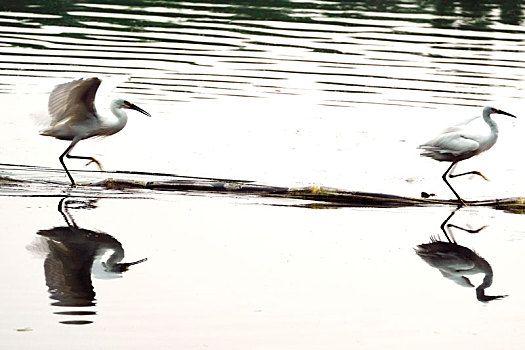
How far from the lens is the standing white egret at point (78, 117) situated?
12744 millimetres

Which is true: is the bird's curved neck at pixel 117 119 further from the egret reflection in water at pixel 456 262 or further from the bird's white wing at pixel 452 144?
the egret reflection in water at pixel 456 262

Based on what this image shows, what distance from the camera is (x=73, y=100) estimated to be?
12.8 metres

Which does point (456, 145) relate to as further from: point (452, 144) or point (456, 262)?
point (456, 262)

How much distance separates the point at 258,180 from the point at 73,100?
2278 mm

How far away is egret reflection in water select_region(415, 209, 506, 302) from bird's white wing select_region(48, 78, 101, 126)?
3.84m

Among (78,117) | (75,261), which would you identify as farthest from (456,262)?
(78,117)

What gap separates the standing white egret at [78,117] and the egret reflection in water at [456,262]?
401 cm

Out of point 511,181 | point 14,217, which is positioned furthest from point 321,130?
point 14,217

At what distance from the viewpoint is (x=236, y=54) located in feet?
75.3

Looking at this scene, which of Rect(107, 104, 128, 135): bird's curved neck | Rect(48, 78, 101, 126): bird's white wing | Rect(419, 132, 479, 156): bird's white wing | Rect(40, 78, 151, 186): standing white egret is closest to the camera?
Rect(48, 78, 101, 126): bird's white wing

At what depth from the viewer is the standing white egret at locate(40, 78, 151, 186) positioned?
12.7 m

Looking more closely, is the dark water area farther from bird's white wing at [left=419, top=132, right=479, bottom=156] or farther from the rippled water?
bird's white wing at [left=419, top=132, right=479, bottom=156]

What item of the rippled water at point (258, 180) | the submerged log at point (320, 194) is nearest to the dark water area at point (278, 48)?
the rippled water at point (258, 180)

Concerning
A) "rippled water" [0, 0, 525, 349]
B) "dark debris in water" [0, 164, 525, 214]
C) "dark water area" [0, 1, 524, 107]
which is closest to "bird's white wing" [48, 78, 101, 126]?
"rippled water" [0, 0, 525, 349]
